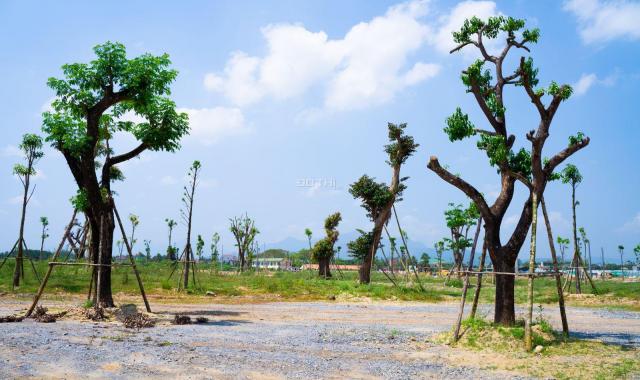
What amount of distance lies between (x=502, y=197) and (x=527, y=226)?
0.84m

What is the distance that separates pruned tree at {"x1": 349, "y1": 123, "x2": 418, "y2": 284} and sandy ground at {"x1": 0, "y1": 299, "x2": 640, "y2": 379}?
1207 centimetres

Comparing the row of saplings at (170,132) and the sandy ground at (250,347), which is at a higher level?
the row of saplings at (170,132)

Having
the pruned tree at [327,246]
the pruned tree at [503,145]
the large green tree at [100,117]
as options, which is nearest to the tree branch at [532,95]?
the pruned tree at [503,145]

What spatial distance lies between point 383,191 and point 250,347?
60.8ft

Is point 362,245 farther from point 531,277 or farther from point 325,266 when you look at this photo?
point 531,277

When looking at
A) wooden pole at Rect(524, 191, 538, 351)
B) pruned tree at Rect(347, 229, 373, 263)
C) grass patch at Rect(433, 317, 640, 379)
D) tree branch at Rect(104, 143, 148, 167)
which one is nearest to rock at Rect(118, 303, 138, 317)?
tree branch at Rect(104, 143, 148, 167)

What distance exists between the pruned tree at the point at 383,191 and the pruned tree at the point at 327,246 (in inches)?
489

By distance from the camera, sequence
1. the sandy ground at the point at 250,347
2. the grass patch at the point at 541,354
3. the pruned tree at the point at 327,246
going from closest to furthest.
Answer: the sandy ground at the point at 250,347 → the grass patch at the point at 541,354 → the pruned tree at the point at 327,246

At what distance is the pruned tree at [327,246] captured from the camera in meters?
40.9

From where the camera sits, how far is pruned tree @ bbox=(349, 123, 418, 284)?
2750 cm

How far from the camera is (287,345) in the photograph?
10.4m

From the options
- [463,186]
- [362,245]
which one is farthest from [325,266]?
[463,186]

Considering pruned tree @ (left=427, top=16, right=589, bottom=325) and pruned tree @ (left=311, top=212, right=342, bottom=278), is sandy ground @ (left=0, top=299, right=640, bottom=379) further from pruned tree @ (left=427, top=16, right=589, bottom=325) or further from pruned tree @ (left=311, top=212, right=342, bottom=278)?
pruned tree @ (left=311, top=212, right=342, bottom=278)

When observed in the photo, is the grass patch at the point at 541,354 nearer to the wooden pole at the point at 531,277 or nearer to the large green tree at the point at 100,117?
the wooden pole at the point at 531,277
